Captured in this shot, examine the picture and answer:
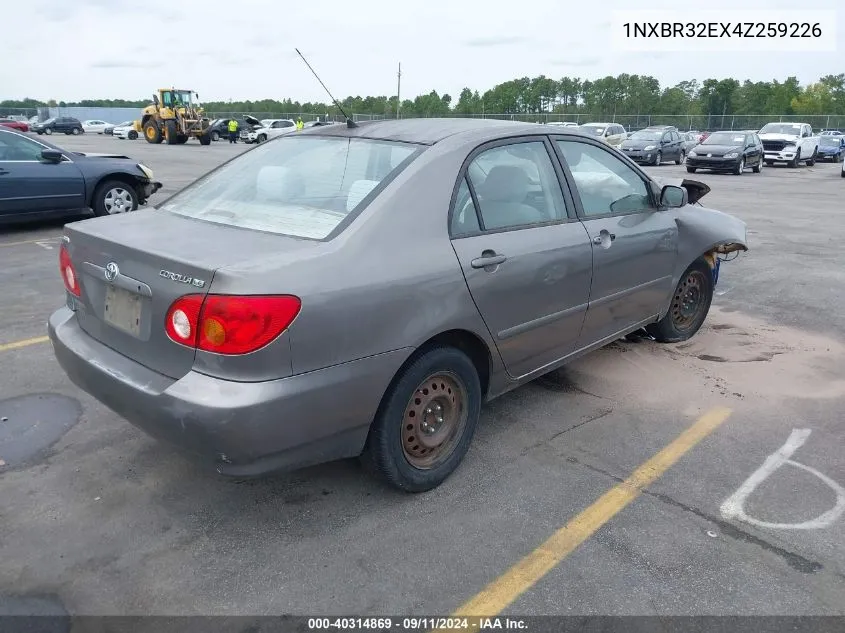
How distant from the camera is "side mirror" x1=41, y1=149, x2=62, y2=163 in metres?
8.88

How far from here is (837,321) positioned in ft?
19.5

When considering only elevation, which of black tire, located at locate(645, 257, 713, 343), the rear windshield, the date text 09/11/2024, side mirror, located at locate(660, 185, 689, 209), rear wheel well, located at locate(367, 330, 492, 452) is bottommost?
→ the date text 09/11/2024

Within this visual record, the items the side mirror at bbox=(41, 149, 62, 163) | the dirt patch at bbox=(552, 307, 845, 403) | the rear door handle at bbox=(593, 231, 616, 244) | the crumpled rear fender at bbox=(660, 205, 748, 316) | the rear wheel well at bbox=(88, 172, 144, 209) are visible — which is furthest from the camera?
the rear wheel well at bbox=(88, 172, 144, 209)

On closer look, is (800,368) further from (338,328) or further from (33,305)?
(33,305)

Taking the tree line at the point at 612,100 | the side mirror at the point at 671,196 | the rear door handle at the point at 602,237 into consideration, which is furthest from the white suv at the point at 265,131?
the rear door handle at the point at 602,237

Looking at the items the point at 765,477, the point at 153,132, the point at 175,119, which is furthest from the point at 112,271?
the point at 153,132

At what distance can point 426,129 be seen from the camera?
348 centimetres

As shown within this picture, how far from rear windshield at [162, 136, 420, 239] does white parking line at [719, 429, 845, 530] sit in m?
2.18

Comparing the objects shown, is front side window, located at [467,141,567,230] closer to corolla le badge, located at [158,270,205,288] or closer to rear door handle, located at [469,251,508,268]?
rear door handle, located at [469,251,508,268]

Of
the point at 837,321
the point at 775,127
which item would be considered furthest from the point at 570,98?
the point at 837,321

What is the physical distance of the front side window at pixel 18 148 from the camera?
28.5 ft

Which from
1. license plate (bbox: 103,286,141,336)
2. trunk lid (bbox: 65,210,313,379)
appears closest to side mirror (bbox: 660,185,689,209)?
trunk lid (bbox: 65,210,313,379)

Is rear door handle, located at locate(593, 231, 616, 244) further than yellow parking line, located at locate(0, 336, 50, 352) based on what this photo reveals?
No

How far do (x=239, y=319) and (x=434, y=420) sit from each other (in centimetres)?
116
